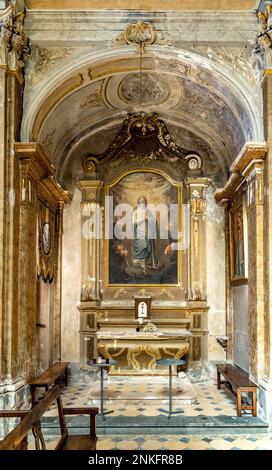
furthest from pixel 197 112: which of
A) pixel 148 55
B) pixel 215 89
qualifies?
pixel 148 55

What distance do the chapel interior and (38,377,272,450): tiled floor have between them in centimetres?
4

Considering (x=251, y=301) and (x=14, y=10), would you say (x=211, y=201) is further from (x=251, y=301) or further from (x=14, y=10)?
(x=14, y=10)

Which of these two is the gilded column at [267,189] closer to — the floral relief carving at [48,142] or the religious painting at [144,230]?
the religious painting at [144,230]

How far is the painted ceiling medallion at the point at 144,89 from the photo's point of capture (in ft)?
31.2

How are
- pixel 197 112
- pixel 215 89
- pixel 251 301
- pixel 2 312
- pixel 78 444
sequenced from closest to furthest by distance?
pixel 78 444
pixel 2 312
pixel 251 301
pixel 215 89
pixel 197 112

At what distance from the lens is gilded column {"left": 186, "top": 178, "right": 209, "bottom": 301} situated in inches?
430

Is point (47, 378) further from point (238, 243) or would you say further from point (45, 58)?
point (45, 58)

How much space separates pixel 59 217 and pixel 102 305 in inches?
76.5

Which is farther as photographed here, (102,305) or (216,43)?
(102,305)

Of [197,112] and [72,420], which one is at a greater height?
[197,112]

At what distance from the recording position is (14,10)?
7.54 metres

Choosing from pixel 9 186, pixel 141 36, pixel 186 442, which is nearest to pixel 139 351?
pixel 186 442

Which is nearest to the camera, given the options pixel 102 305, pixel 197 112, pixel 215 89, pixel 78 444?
pixel 78 444

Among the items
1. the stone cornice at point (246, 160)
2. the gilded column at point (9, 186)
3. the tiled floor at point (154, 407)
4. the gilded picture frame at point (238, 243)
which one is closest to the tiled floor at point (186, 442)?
the tiled floor at point (154, 407)
